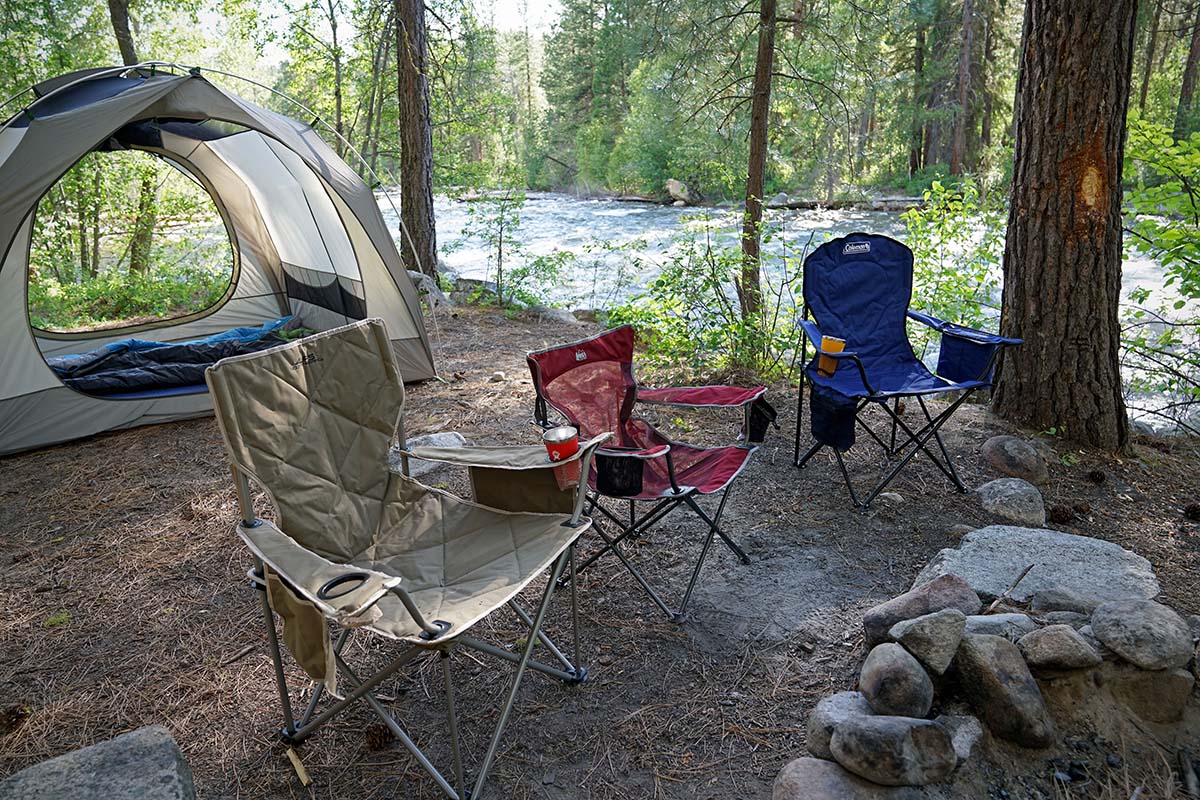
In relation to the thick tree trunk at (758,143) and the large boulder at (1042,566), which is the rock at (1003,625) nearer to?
the large boulder at (1042,566)

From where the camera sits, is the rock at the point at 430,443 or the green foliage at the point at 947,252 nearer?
the rock at the point at 430,443

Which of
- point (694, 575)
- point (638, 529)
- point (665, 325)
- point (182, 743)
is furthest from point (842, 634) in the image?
point (665, 325)

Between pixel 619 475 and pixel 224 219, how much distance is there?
14.7 ft

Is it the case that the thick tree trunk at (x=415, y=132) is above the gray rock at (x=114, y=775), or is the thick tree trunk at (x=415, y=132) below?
above

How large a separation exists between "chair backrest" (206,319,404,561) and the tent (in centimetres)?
241

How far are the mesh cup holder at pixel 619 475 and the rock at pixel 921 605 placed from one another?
690 mm

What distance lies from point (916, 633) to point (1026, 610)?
469mm

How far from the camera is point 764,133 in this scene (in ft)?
16.3

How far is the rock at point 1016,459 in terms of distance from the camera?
10.00 feet

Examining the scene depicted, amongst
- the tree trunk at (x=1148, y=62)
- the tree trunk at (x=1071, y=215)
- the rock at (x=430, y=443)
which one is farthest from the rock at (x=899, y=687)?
the tree trunk at (x=1148, y=62)

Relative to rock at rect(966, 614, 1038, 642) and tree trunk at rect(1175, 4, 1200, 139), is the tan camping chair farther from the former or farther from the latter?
tree trunk at rect(1175, 4, 1200, 139)

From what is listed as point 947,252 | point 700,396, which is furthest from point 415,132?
point 700,396

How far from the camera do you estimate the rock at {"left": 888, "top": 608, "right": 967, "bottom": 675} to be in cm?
169

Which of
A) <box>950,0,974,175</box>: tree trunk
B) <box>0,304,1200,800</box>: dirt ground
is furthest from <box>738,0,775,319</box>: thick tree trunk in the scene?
<box>950,0,974,175</box>: tree trunk
